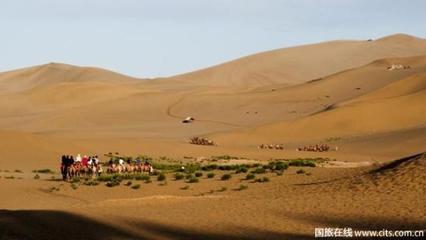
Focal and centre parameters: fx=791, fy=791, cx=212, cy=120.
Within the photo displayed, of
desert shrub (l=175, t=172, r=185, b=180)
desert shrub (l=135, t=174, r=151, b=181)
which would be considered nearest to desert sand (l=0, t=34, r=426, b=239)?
desert shrub (l=175, t=172, r=185, b=180)

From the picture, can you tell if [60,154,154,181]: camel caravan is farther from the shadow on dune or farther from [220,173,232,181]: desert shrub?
the shadow on dune

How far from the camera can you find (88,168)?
2850cm

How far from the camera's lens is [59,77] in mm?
141625

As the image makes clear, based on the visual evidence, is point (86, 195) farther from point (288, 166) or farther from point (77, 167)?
point (288, 166)

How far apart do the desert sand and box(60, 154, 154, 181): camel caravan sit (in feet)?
2.43

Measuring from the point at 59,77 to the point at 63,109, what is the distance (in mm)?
55089

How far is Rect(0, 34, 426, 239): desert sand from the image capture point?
15.2m

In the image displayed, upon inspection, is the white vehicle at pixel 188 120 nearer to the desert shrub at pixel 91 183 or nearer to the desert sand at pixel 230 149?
Answer: the desert sand at pixel 230 149

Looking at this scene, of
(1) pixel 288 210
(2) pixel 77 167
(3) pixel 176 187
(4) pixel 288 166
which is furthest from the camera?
(4) pixel 288 166

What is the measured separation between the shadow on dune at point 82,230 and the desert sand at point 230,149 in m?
0.04

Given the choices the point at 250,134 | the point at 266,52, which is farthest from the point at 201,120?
the point at 266,52

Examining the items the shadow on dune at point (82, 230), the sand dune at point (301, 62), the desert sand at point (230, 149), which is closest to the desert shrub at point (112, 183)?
the desert sand at point (230, 149)

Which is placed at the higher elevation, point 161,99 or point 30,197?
point 161,99

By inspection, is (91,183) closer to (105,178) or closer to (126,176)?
(105,178)
